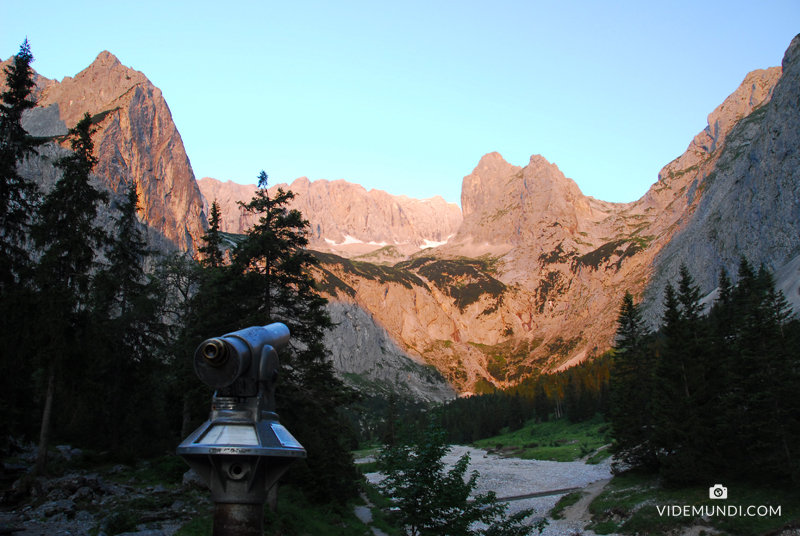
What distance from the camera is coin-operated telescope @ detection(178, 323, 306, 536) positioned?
400 cm

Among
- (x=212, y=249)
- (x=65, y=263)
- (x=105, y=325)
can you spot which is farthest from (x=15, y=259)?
(x=212, y=249)

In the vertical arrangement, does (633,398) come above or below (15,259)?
below

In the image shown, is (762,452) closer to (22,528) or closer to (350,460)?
(350,460)

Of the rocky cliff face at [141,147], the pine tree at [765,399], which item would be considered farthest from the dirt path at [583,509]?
the rocky cliff face at [141,147]

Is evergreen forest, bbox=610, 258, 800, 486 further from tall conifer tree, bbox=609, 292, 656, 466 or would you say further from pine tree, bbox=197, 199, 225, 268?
pine tree, bbox=197, 199, 225, 268

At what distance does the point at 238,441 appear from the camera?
407 centimetres

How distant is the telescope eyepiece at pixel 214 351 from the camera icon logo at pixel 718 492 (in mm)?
33758

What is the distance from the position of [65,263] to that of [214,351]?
819 inches

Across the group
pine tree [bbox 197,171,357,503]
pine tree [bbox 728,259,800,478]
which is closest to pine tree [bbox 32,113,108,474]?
pine tree [bbox 197,171,357,503]

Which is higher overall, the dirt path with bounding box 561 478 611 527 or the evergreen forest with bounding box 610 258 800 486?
the evergreen forest with bounding box 610 258 800 486

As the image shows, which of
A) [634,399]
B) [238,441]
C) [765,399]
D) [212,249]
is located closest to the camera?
[238,441]

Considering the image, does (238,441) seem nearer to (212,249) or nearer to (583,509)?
(212,249)

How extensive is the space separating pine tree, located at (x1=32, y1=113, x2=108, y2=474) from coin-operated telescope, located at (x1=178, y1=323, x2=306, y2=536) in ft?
61.0

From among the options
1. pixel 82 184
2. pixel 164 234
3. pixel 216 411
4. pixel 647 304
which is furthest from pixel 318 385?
pixel 647 304
